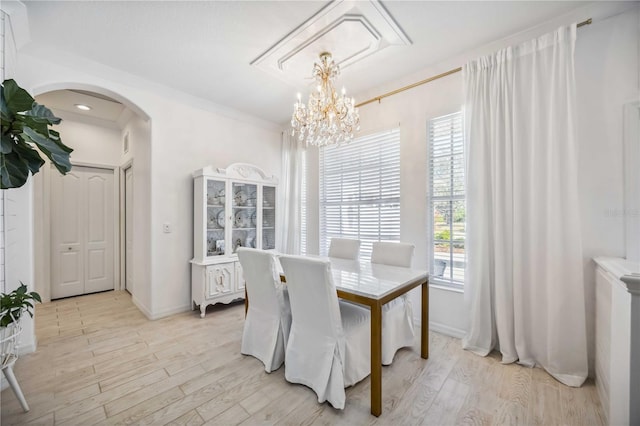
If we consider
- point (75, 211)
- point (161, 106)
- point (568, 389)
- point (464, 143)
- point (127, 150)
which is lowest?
point (568, 389)

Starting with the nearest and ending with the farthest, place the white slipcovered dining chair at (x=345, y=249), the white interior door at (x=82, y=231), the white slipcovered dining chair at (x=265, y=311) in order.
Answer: the white slipcovered dining chair at (x=265, y=311) → the white slipcovered dining chair at (x=345, y=249) → the white interior door at (x=82, y=231)

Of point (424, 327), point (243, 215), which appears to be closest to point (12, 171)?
point (243, 215)

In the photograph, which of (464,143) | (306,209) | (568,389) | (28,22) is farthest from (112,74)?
(568,389)

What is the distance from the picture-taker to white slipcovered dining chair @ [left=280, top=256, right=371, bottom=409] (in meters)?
1.68

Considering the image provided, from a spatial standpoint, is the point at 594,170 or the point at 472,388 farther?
the point at 594,170

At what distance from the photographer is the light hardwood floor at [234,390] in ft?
5.20

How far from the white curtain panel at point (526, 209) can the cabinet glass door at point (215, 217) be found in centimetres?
284

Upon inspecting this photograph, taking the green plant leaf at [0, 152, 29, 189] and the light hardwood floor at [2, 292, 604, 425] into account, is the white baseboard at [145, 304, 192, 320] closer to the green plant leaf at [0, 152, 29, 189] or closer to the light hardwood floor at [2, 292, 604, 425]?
Answer: the light hardwood floor at [2, 292, 604, 425]

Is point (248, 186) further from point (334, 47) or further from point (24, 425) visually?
point (24, 425)

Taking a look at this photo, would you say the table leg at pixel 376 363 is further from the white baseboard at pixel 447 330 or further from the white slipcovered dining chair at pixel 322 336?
the white baseboard at pixel 447 330

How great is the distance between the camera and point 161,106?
10.5 feet

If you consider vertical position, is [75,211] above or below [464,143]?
below

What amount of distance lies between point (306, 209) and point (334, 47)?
2291 millimetres

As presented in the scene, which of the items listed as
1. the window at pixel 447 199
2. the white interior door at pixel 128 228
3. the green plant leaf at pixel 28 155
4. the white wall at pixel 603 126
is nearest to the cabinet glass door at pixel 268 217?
the white interior door at pixel 128 228
